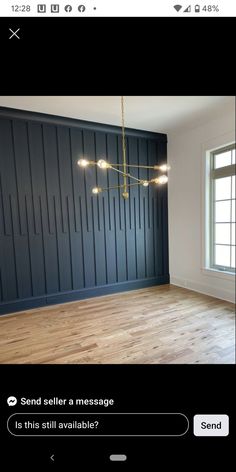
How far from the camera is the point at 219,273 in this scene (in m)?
2.24

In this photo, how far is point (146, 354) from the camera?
3.55 feet

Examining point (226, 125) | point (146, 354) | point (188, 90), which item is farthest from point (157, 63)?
point (226, 125)

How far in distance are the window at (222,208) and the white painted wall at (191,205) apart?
0.40ft

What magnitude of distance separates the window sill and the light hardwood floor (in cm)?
28

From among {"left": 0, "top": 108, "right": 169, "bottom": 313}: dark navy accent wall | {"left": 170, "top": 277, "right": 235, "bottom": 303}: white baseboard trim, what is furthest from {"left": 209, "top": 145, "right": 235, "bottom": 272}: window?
{"left": 0, "top": 108, "right": 169, "bottom": 313}: dark navy accent wall

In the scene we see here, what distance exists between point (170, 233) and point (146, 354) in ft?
7.23

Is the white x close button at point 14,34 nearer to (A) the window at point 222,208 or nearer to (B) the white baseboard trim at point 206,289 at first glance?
(A) the window at point 222,208

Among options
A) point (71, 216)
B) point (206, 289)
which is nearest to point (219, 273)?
point (206, 289)

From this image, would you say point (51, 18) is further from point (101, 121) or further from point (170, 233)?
point (170, 233)

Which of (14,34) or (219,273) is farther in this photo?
(219,273)
